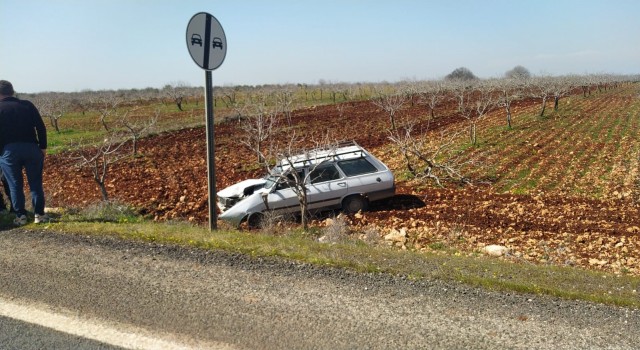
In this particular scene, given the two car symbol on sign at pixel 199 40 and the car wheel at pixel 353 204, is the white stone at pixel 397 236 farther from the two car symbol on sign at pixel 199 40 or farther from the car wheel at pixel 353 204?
the two car symbol on sign at pixel 199 40

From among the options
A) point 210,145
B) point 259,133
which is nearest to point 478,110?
point 259,133

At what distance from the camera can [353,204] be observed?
34.2ft

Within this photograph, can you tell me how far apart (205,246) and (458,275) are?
8.04 feet

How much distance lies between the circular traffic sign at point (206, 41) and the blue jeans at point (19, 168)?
2690 mm

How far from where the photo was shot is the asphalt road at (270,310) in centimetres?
304

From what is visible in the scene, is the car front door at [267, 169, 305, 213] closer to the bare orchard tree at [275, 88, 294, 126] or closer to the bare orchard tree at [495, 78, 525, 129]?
the bare orchard tree at [495, 78, 525, 129]

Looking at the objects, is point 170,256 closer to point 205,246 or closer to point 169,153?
point 205,246

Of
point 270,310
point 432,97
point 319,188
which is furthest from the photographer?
point 432,97

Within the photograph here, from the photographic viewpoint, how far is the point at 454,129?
2623cm

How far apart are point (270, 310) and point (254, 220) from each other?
249 inches

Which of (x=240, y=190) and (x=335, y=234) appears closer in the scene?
(x=335, y=234)

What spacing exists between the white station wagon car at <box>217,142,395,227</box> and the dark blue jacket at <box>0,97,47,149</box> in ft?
13.6

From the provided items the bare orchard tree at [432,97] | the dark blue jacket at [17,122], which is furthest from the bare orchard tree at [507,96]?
the dark blue jacket at [17,122]

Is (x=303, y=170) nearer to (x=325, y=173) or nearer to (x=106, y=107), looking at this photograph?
(x=325, y=173)
